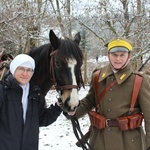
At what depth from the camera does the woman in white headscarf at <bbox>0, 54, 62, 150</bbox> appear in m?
1.98

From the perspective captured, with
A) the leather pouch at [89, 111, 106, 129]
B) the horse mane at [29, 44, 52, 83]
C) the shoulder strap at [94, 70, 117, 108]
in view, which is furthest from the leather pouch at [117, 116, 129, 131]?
the horse mane at [29, 44, 52, 83]

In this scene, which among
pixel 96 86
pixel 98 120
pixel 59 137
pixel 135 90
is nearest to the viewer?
pixel 135 90

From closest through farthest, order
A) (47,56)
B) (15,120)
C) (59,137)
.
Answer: (15,120), (47,56), (59,137)

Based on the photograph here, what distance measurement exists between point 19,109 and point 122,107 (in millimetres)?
884

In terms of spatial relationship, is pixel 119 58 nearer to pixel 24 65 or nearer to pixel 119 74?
pixel 119 74

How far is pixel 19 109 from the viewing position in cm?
200

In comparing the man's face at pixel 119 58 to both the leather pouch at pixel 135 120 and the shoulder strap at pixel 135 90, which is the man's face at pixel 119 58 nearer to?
the shoulder strap at pixel 135 90

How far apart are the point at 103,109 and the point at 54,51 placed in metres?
0.74

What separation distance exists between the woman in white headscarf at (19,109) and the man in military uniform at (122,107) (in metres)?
0.61

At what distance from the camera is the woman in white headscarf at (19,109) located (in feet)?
6.49

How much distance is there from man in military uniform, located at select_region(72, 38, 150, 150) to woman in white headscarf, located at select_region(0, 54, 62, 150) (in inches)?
23.9

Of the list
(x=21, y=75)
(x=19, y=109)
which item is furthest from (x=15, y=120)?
(x=21, y=75)

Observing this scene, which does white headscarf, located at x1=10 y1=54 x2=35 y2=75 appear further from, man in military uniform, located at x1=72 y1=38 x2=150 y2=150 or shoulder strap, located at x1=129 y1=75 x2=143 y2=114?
shoulder strap, located at x1=129 y1=75 x2=143 y2=114

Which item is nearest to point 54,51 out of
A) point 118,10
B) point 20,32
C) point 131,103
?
point 131,103
